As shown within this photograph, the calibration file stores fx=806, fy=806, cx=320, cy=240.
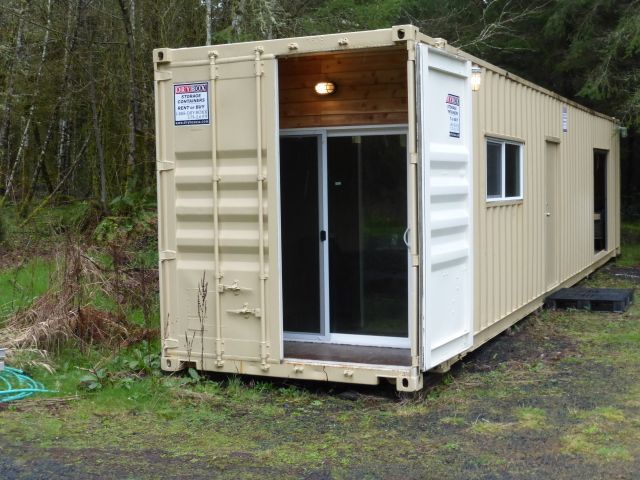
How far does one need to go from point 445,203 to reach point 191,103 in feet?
7.37

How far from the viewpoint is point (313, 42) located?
6.27 m

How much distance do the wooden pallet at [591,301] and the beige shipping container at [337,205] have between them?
6.09 feet

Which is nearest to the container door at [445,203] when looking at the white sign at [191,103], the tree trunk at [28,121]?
the white sign at [191,103]

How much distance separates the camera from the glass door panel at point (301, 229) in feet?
24.9

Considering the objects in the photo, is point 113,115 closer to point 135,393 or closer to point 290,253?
point 290,253

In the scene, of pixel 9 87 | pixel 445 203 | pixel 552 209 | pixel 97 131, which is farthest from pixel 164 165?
pixel 9 87

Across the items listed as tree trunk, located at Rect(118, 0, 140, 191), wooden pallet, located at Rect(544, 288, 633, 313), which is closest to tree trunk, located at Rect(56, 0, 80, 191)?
tree trunk, located at Rect(118, 0, 140, 191)

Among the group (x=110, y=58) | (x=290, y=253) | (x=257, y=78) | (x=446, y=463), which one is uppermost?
(x=110, y=58)

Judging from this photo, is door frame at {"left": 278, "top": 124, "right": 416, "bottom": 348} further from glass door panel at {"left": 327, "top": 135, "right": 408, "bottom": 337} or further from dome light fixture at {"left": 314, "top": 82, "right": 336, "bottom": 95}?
Result: dome light fixture at {"left": 314, "top": 82, "right": 336, "bottom": 95}

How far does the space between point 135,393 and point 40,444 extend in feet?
3.79

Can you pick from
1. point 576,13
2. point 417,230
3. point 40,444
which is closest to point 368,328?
point 417,230

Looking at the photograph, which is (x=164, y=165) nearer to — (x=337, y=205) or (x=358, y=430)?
(x=337, y=205)

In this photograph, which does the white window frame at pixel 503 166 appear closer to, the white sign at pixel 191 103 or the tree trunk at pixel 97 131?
the white sign at pixel 191 103

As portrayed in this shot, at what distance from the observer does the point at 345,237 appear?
7.54 meters
